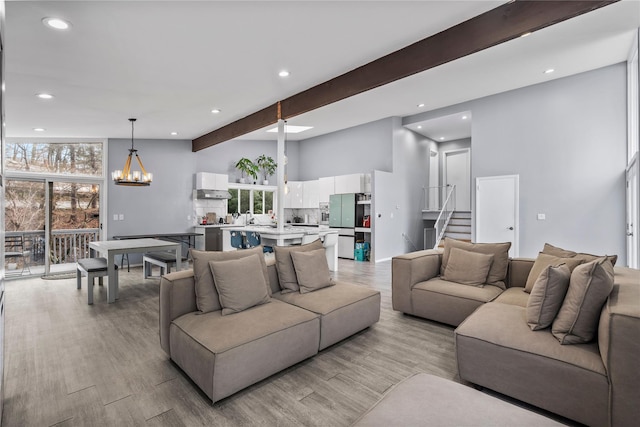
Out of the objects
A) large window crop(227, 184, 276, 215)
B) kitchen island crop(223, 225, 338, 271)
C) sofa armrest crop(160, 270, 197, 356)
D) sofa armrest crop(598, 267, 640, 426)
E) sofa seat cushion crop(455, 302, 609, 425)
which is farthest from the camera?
large window crop(227, 184, 276, 215)

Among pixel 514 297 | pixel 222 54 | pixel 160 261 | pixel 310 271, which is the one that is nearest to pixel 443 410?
pixel 310 271

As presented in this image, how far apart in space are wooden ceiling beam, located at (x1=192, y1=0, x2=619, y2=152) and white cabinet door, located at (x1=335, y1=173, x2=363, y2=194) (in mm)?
3266

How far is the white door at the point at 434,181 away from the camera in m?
9.46

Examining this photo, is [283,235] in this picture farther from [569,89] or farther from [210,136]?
[569,89]

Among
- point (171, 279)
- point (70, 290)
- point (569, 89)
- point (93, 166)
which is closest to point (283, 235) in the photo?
point (171, 279)

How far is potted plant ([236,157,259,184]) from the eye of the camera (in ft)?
28.7

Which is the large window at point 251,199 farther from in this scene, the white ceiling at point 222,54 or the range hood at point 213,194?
the white ceiling at point 222,54

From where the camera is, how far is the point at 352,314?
114 inches

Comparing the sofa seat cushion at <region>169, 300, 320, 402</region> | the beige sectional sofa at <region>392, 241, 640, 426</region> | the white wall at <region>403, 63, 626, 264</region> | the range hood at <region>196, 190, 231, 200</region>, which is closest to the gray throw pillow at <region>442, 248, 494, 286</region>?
the beige sectional sofa at <region>392, 241, 640, 426</region>

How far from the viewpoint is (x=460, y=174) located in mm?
9680

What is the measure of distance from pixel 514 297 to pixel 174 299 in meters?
2.96

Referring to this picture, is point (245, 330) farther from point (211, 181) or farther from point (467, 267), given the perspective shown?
point (211, 181)

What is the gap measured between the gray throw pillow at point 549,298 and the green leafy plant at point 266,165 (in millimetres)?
7862

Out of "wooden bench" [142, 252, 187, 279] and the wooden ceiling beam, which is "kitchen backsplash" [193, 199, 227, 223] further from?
the wooden ceiling beam
